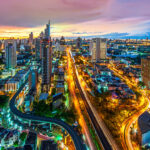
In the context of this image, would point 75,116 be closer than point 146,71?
Yes

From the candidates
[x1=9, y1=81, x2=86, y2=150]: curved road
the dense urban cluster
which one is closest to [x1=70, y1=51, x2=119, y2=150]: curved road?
the dense urban cluster

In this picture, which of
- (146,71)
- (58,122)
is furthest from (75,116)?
(146,71)

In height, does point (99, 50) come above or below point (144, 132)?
above

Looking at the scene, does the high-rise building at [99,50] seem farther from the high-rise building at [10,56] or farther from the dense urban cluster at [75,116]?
the high-rise building at [10,56]

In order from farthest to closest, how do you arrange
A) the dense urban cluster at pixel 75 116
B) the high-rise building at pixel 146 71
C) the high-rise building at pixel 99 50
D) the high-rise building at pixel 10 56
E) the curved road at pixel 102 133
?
the high-rise building at pixel 99 50 < the high-rise building at pixel 10 56 < the high-rise building at pixel 146 71 < the dense urban cluster at pixel 75 116 < the curved road at pixel 102 133

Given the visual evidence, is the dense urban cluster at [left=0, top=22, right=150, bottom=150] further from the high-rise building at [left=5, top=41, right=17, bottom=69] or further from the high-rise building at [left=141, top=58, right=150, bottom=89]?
the high-rise building at [left=5, top=41, right=17, bottom=69]

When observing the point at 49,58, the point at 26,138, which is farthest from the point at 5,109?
the point at 49,58

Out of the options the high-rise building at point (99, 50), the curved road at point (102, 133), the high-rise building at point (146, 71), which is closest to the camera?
the curved road at point (102, 133)

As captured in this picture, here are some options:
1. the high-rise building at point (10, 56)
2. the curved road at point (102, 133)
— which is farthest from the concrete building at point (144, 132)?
the high-rise building at point (10, 56)

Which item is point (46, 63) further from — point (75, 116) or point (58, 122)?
point (58, 122)

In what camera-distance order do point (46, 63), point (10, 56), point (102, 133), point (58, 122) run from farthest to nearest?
point (10, 56), point (46, 63), point (58, 122), point (102, 133)

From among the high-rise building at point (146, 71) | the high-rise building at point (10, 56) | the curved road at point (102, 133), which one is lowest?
the curved road at point (102, 133)
